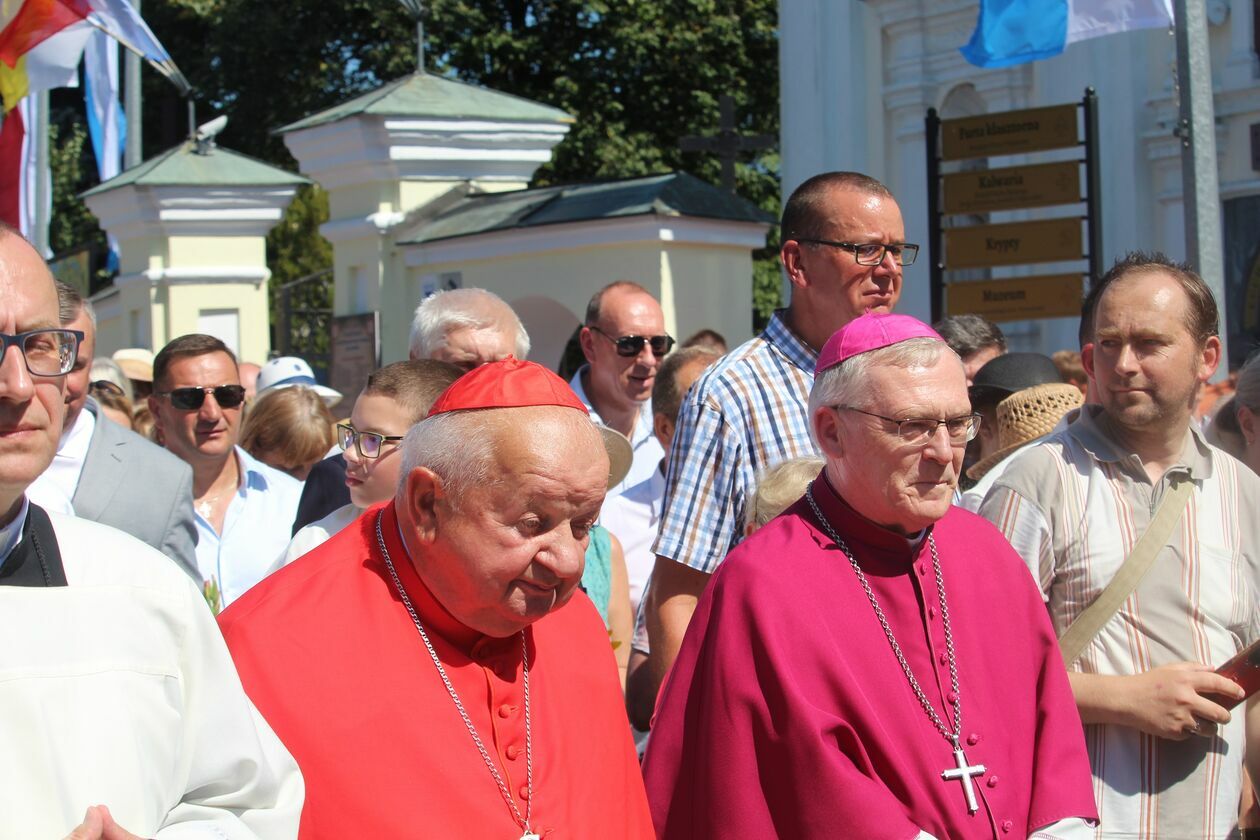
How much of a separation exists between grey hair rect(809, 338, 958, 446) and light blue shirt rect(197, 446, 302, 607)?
254cm

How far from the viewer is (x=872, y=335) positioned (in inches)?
131

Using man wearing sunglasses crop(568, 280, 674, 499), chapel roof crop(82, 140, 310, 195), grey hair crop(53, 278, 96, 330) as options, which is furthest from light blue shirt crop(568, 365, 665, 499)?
chapel roof crop(82, 140, 310, 195)

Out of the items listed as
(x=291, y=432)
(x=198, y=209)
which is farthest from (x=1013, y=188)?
(x=291, y=432)

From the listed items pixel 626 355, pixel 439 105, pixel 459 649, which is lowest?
pixel 459 649

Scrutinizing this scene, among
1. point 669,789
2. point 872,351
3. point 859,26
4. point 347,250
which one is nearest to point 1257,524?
point 872,351

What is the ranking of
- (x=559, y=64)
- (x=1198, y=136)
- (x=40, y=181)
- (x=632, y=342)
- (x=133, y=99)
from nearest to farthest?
(x=632, y=342) → (x=1198, y=136) → (x=40, y=181) → (x=133, y=99) → (x=559, y=64)

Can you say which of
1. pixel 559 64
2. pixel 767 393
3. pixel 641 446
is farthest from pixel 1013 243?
pixel 559 64

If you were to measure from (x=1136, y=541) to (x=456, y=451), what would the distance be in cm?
165

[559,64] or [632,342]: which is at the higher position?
[559,64]

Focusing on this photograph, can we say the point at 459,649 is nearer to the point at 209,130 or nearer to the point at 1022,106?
the point at 1022,106

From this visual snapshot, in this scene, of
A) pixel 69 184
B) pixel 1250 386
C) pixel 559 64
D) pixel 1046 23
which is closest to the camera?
pixel 1250 386

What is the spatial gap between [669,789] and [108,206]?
11.9 m

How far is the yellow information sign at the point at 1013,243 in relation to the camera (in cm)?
1138

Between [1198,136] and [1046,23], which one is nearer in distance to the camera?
[1198,136]
